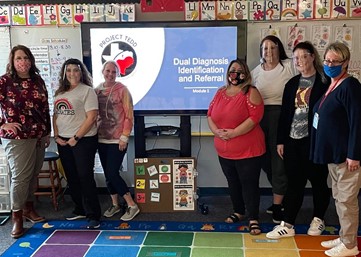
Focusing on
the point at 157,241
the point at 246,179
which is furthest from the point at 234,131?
the point at 157,241

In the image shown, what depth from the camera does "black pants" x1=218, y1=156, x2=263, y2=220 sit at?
3.04 metres

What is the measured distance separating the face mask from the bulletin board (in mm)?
1180

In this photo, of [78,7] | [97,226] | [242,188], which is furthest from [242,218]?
[78,7]

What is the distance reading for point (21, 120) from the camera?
3.05 metres

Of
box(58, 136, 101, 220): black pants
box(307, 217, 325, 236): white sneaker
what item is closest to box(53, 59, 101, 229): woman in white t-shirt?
box(58, 136, 101, 220): black pants

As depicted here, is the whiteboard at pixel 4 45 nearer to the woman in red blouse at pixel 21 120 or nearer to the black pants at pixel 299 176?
the woman in red blouse at pixel 21 120

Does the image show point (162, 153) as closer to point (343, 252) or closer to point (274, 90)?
point (274, 90)

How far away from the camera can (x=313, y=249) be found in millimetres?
2820

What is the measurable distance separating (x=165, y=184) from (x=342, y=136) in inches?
Result: 63.7

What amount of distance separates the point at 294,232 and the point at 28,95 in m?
2.25

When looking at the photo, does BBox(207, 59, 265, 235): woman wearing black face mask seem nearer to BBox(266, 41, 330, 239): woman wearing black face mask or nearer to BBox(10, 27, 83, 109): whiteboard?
BBox(266, 41, 330, 239): woman wearing black face mask

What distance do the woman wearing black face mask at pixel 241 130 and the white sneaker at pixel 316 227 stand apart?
0.39m

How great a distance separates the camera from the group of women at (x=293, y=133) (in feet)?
8.32

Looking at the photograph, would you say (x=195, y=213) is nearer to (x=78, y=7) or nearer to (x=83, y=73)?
(x=83, y=73)
